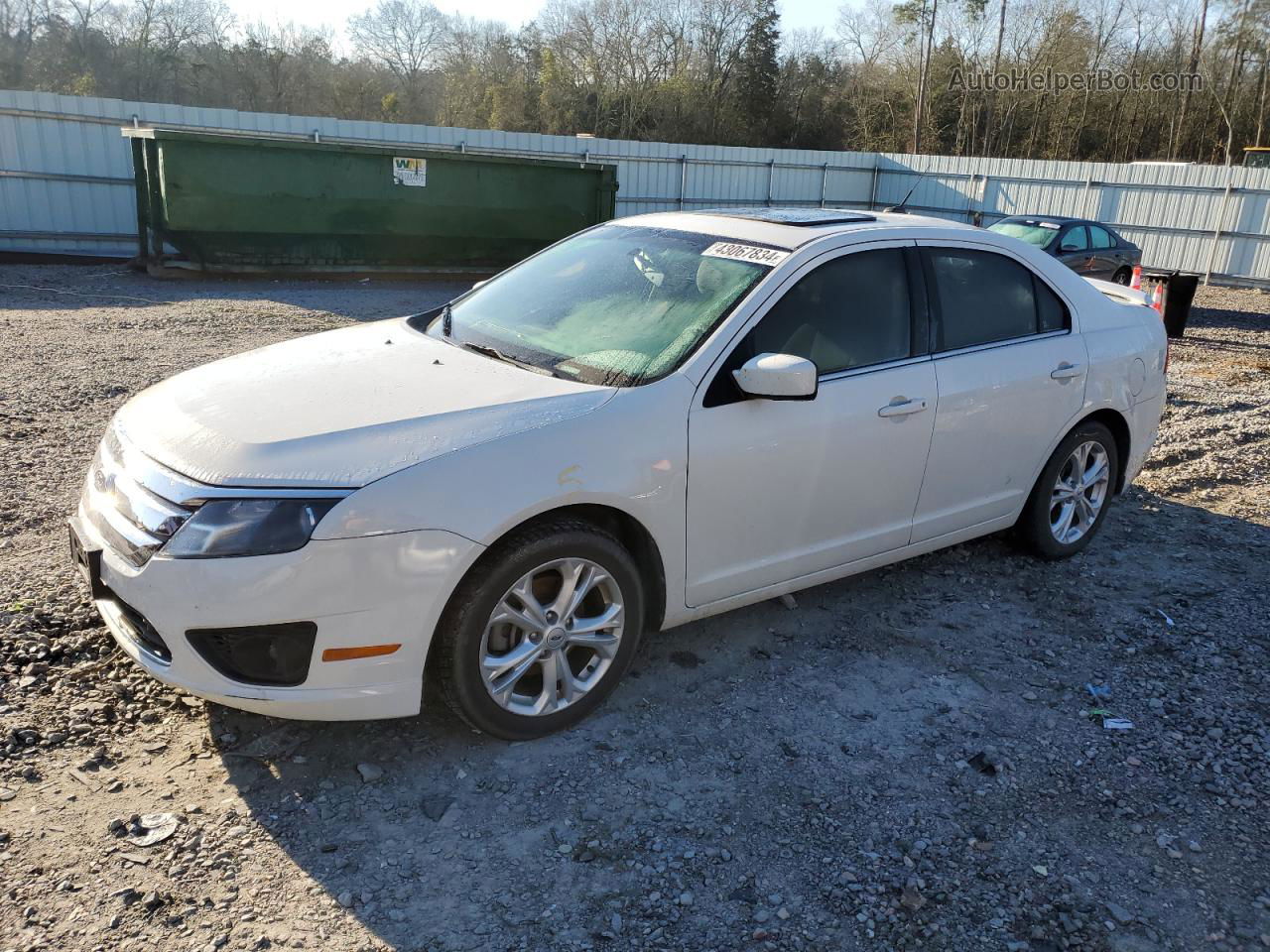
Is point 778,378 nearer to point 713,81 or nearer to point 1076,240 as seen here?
point 1076,240

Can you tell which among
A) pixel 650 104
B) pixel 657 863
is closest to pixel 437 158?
pixel 657 863

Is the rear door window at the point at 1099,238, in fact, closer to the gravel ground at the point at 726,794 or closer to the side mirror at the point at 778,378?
the gravel ground at the point at 726,794

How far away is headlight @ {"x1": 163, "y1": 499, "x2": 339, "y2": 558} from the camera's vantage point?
2.75m

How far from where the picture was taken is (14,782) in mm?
2949

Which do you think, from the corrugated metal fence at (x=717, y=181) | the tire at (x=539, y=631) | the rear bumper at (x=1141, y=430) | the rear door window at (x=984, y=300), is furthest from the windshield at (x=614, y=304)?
the corrugated metal fence at (x=717, y=181)

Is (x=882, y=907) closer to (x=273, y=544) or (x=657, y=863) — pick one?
(x=657, y=863)

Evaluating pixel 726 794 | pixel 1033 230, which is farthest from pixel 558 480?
pixel 1033 230

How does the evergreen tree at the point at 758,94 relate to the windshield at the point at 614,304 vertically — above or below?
above

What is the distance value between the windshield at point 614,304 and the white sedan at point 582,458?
0.05ft

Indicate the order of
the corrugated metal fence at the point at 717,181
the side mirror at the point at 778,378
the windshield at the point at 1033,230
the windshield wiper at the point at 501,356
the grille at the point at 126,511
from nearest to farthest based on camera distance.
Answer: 1. the grille at the point at 126,511
2. the side mirror at the point at 778,378
3. the windshield wiper at the point at 501,356
4. the windshield at the point at 1033,230
5. the corrugated metal fence at the point at 717,181

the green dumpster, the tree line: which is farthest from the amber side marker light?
the tree line

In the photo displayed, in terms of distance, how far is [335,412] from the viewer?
3.19 metres

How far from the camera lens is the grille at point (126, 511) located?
2.86 meters

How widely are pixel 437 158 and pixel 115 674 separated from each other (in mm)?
→ 13129
